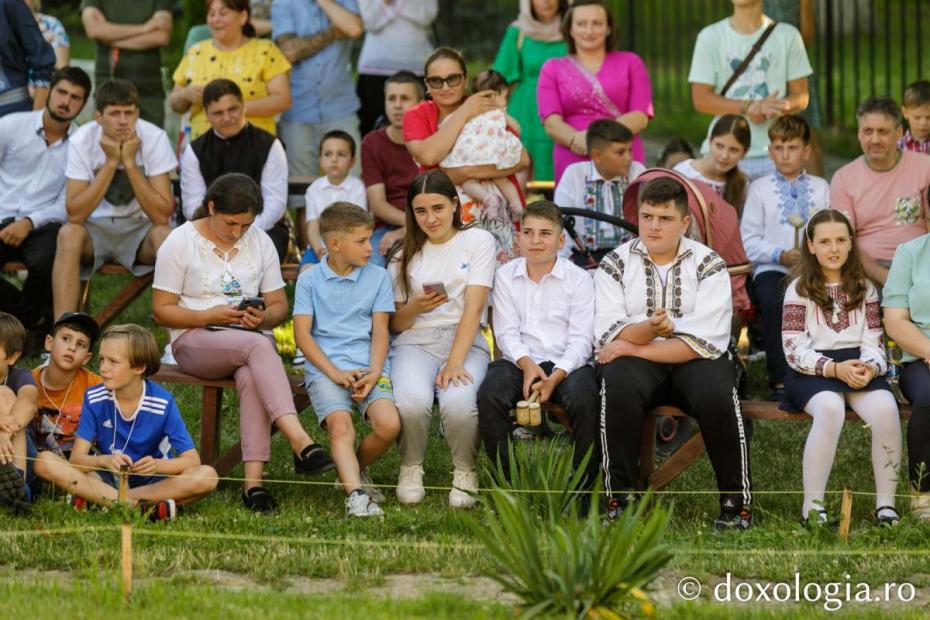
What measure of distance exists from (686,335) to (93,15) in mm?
5311

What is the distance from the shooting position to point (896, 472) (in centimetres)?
651

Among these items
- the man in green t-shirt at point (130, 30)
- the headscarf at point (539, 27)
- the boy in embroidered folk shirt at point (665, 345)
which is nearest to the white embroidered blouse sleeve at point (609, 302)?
the boy in embroidered folk shirt at point (665, 345)

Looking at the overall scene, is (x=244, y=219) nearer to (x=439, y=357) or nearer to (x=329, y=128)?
(x=439, y=357)

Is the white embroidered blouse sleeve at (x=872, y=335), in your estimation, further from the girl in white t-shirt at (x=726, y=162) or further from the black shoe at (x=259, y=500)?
the black shoe at (x=259, y=500)

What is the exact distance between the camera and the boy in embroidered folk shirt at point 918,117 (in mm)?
8477

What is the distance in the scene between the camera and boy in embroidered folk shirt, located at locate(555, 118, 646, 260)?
26.4 ft

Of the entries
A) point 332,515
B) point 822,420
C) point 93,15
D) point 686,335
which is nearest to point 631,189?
point 686,335

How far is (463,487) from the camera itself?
6816 mm

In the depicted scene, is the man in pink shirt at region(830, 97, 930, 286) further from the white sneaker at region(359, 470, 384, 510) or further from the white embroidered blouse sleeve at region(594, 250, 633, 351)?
the white sneaker at region(359, 470, 384, 510)

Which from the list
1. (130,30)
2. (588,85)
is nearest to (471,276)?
(588,85)

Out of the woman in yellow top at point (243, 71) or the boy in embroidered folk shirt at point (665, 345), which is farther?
the woman in yellow top at point (243, 71)

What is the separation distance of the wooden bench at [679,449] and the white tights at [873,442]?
0.44ft

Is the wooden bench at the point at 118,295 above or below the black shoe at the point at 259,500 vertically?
above

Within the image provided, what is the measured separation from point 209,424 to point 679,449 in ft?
6.90
